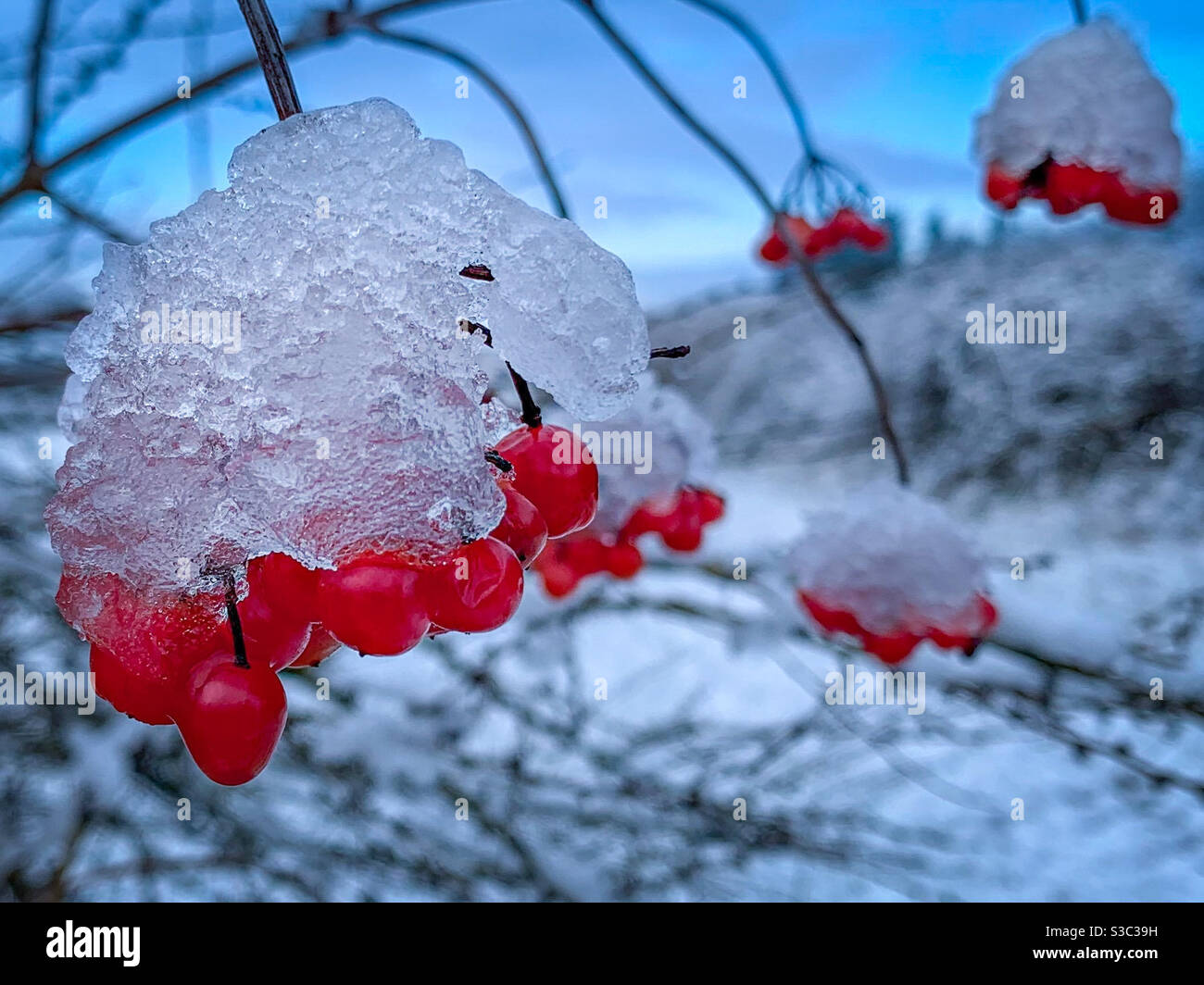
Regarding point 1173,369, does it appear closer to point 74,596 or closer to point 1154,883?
point 1154,883

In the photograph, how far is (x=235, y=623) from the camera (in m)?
0.34

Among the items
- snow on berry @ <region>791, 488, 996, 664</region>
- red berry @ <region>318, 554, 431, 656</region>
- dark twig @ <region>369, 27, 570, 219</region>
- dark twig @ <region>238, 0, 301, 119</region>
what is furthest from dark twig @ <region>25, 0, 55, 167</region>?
snow on berry @ <region>791, 488, 996, 664</region>

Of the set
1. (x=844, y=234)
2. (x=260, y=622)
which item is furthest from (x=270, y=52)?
(x=844, y=234)

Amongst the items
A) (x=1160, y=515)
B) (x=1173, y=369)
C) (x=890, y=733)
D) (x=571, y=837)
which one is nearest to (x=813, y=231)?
(x=890, y=733)

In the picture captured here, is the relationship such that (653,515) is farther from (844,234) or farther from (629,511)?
(844,234)

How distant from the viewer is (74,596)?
14.5 inches

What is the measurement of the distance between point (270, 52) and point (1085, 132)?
0.93 m

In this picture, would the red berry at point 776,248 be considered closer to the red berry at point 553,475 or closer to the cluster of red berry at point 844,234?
the cluster of red berry at point 844,234

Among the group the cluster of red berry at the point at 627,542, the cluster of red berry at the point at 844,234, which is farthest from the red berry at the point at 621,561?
the cluster of red berry at the point at 844,234

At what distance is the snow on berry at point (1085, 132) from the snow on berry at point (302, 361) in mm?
849

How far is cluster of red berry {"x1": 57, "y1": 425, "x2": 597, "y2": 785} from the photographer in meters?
0.33

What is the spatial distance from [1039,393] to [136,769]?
382cm

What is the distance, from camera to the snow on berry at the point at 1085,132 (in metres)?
0.95

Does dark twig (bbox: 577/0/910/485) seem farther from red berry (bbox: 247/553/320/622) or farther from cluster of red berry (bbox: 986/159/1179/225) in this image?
red berry (bbox: 247/553/320/622)
